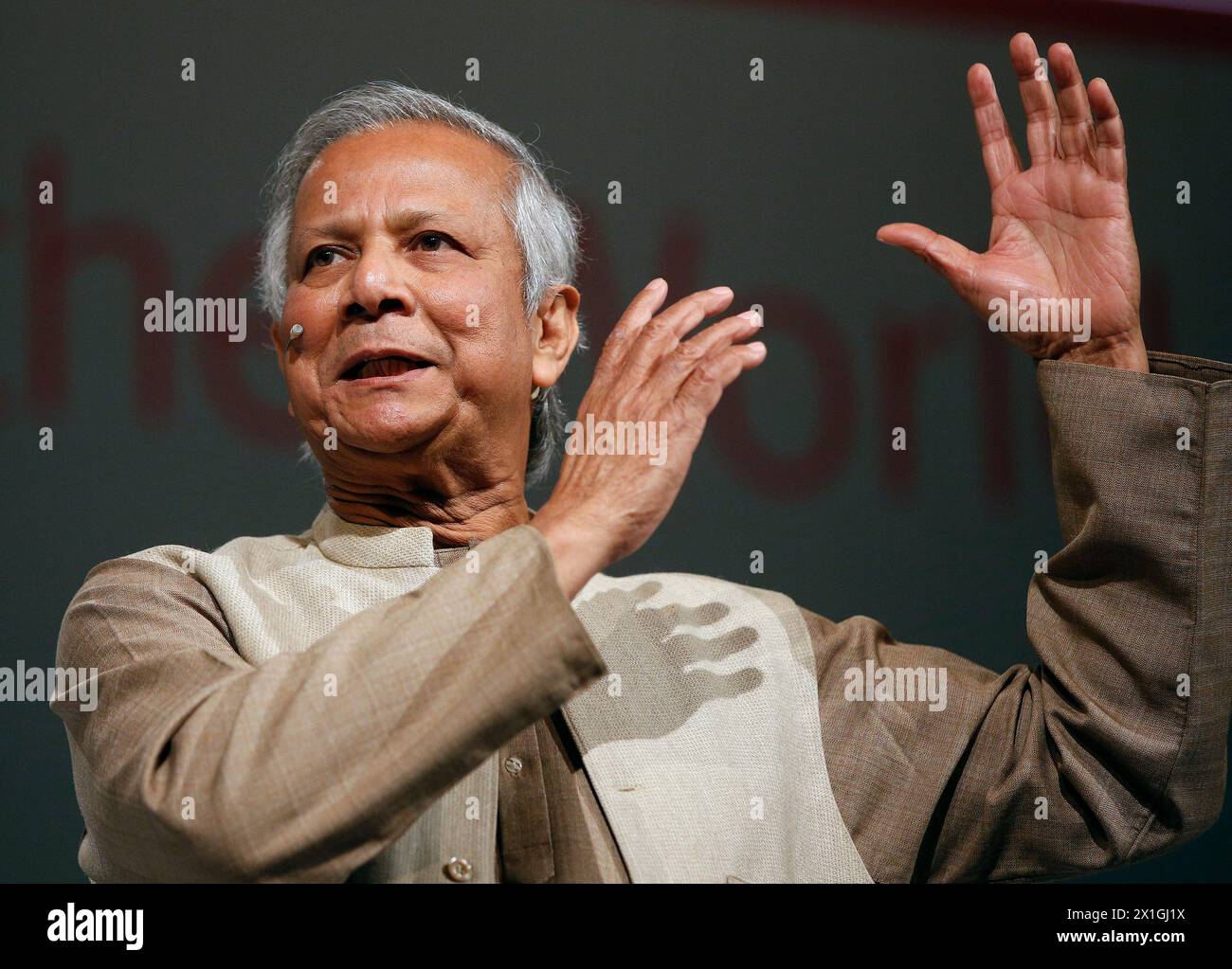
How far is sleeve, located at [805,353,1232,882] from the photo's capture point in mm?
1890

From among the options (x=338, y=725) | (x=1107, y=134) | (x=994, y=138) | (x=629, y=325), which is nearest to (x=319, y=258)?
(x=629, y=325)

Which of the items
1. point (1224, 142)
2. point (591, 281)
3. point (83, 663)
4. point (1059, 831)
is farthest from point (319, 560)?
point (1224, 142)

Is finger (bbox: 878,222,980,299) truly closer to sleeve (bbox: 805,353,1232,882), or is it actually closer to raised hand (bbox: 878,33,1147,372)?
raised hand (bbox: 878,33,1147,372)

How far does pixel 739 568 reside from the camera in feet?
8.37

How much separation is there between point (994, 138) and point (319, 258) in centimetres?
104

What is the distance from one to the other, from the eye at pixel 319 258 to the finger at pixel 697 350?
593mm

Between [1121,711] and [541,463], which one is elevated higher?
[541,463]

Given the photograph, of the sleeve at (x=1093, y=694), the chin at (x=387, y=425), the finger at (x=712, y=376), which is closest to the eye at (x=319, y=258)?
the chin at (x=387, y=425)

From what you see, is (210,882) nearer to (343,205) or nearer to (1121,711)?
(343,205)

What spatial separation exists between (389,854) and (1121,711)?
3.35 feet

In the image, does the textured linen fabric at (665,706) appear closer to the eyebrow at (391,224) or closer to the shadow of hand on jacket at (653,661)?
the shadow of hand on jacket at (653,661)

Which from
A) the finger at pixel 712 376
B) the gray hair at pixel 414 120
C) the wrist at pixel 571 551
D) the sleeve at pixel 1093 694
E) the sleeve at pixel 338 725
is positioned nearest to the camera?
the sleeve at pixel 338 725

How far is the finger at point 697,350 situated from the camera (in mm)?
1756

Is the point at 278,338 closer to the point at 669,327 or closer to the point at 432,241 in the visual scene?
the point at 432,241
